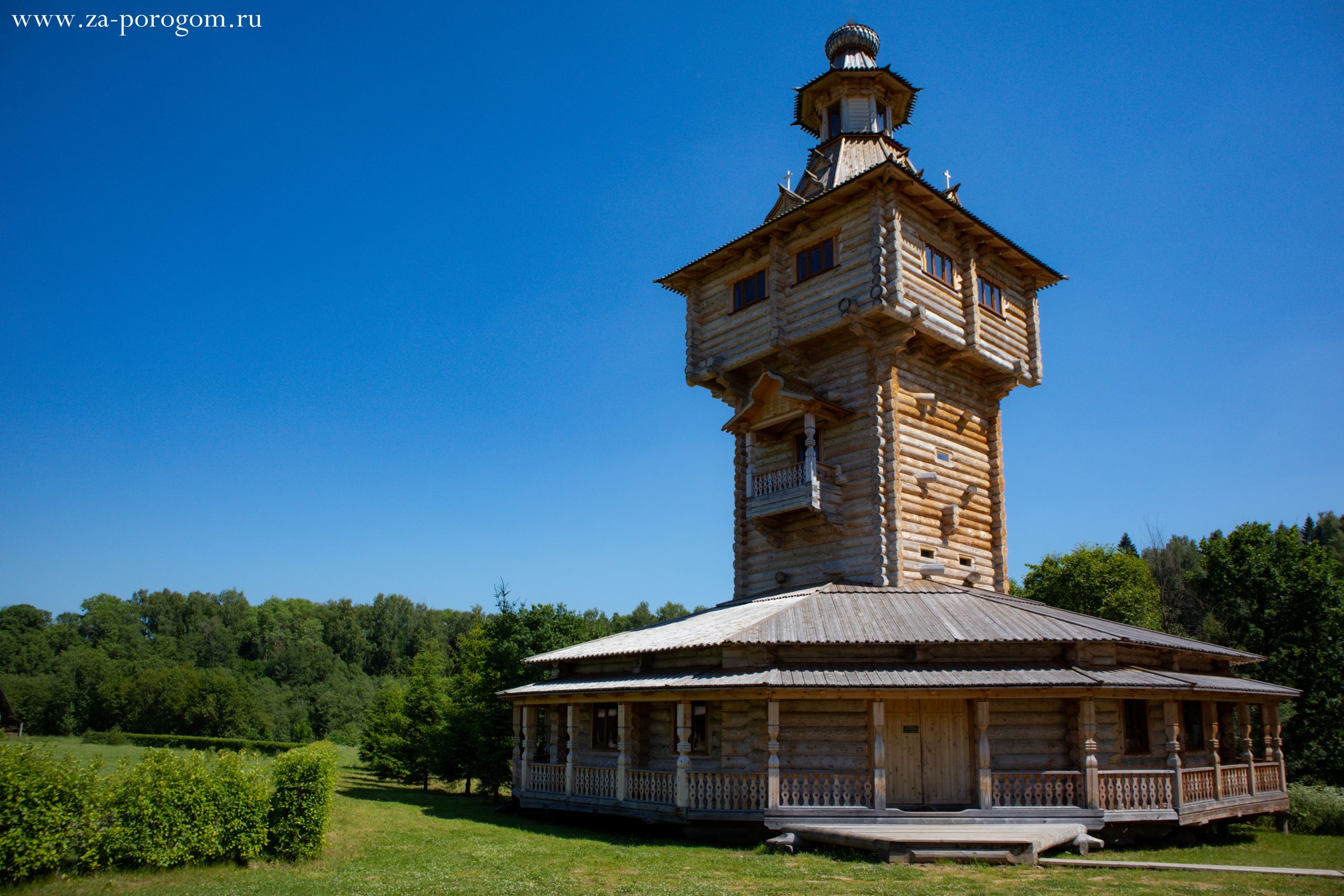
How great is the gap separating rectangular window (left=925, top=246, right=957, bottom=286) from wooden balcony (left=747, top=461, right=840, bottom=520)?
6.80m

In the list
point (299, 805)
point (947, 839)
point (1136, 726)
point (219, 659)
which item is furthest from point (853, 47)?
point (219, 659)

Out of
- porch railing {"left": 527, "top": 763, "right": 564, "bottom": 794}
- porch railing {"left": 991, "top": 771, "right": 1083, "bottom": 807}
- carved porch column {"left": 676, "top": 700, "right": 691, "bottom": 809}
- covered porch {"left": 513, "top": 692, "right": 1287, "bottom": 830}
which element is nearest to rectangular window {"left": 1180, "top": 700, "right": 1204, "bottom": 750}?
covered porch {"left": 513, "top": 692, "right": 1287, "bottom": 830}

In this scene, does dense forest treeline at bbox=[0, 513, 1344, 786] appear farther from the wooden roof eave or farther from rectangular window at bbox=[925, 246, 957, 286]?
rectangular window at bbox=[925, 246, 957, 286]

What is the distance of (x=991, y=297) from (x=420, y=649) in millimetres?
92172

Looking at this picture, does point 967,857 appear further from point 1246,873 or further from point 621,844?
point 621,844

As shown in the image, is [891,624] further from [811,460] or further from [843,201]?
[843,201]

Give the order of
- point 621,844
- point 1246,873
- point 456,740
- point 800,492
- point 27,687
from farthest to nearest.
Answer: point 27,687 → point 456,740 → point 800,492 → point 621,844 → point 1246,873

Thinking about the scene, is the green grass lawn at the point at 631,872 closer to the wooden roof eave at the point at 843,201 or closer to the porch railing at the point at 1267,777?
the porch railing at the point at 1267,777

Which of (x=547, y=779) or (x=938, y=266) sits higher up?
(x=938, y=266)

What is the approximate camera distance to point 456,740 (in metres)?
32.6

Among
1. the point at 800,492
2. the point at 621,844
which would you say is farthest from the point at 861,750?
the point at 800,492

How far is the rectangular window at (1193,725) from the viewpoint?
A: 987 inches

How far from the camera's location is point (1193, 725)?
2561 centimetres

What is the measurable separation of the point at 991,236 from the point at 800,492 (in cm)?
1084
